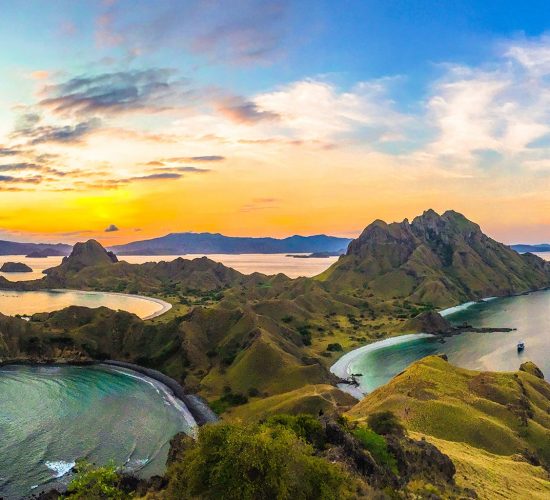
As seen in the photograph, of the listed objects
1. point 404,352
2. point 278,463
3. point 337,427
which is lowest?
point 404,352

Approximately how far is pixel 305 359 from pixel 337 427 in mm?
92181

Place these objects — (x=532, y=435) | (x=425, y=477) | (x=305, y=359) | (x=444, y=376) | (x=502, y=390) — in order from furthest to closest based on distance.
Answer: (x=305, y=359)
(x=444, y=376)
(x=502, y=390)
(x=532, y=435)
(x=425, y=477)

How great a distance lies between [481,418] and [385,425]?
2656 centimetres

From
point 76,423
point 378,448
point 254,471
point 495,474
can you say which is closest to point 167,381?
point 76,423

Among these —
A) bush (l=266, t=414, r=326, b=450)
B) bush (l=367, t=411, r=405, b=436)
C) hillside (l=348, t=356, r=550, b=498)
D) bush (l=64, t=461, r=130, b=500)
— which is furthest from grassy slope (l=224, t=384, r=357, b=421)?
bush (l=64, t=461, r=130, b=500)

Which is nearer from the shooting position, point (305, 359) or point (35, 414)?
point (35, 414)

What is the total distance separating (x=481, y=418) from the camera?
86.7 m

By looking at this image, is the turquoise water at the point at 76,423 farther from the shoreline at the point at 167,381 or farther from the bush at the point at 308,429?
the bush at the point at 308,429

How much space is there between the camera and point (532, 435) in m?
86.6

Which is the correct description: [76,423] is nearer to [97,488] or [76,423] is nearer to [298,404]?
[97,488]

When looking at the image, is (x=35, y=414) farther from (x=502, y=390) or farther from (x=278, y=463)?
(x=502, y=390)

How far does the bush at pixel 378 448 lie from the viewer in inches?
2206

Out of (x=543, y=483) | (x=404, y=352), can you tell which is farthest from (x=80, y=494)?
(x=404, y=352)

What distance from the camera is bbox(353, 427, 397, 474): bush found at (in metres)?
56.0
